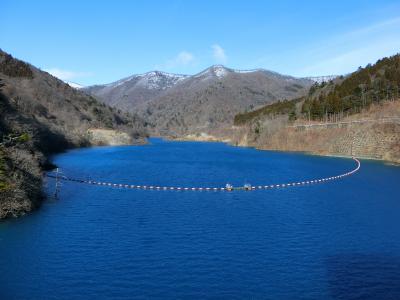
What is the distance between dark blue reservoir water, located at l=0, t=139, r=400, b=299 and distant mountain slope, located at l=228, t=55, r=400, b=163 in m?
36.5

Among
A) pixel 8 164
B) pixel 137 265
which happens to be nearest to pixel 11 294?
pixel 137 265

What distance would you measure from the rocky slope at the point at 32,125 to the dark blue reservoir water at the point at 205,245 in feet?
7.12

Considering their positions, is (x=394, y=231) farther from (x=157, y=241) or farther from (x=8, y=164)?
(x=8, y=164)

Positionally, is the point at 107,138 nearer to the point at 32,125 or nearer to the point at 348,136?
the point at 32,125

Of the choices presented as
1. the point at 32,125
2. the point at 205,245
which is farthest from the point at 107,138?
the point at 205,245

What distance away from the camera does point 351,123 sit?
92.9 m

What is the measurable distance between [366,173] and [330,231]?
33856mm

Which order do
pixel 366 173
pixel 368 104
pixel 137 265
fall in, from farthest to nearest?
pixel 368 104, pixel 366 173, pixel 137 265

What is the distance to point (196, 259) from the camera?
923 inches

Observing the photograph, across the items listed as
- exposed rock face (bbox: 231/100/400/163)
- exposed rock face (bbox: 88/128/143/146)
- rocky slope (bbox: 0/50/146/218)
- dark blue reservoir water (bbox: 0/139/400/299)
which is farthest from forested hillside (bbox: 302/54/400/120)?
rocky slope (bbox: 0/50/146/218)

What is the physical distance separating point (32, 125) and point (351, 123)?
5963cm

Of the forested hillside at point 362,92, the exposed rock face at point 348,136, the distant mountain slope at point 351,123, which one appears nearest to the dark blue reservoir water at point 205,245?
the exposed rock face at point 348,136

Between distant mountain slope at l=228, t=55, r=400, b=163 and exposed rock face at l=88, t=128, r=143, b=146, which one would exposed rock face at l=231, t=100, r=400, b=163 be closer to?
distant mountain slope at l=228, t=55, r=400, b=163

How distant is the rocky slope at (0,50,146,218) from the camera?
31328 millimetres
